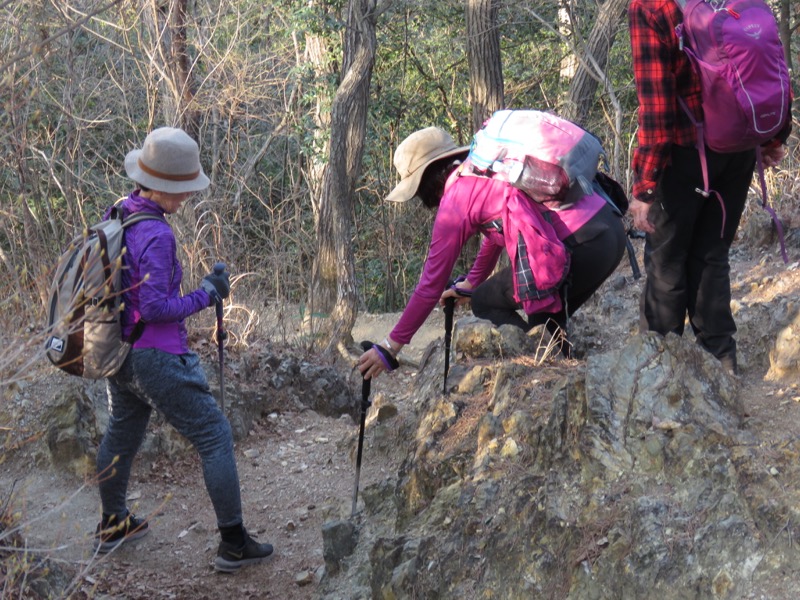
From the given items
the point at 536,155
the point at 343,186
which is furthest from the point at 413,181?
the point at 343,186

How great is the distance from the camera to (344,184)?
10320 mm

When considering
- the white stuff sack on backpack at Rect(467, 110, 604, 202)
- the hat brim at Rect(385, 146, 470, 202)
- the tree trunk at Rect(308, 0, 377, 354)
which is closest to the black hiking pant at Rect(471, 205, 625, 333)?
the white stuff sack on backpack at Rect(467, 110, 604, 202)

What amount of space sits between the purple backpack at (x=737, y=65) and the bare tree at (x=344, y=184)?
21.3 feet

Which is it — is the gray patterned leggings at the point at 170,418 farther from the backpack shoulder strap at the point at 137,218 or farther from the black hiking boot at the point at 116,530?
the backpack shoulder strap at the point at 137,218

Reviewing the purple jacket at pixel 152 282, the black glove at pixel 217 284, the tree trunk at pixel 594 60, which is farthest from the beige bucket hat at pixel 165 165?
the tree trunk at pixel 594 60

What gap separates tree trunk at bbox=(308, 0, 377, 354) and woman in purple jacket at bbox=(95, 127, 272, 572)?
538cm

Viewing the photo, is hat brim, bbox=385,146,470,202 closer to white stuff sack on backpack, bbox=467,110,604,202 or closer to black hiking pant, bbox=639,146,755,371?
white stuff sack on backpack, bbox=467,110,604,202

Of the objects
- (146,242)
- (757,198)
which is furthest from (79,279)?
(757,198)

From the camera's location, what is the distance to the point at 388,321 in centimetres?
1226

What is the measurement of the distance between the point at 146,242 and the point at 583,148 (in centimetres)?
215

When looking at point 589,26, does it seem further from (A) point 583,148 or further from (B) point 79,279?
(B) point 79,279

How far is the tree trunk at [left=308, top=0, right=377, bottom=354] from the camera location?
33.0 ft

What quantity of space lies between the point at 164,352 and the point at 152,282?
382mm

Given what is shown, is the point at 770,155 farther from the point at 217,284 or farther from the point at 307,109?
the point at 307,109
